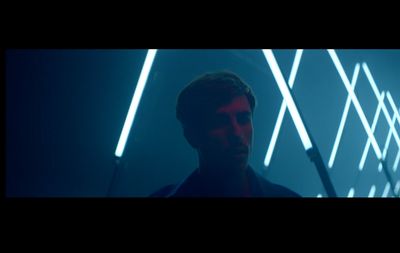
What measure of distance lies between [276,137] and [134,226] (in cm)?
104

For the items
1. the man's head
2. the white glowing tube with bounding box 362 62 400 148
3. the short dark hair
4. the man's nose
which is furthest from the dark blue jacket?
the white glowing tube with bounding box 362 62 400 148

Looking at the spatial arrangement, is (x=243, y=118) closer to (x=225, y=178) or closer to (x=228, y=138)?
(x=228, y=138)

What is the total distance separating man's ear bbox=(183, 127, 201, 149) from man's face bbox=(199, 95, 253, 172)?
0.10 ft

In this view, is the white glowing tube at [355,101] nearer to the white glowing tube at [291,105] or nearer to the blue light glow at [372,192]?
the blue light glow at [372,192]

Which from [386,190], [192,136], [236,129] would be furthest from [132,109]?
[386,190]

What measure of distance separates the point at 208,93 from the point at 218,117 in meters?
0.17

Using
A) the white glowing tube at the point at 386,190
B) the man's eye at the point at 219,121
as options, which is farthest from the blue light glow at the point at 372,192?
the man's eye at the point at 219,121

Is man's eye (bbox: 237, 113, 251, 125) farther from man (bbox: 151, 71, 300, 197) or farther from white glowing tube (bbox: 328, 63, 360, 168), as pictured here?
white glowing tube (bbox: 328, 63, 360, 168)

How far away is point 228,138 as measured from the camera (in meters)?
2.27

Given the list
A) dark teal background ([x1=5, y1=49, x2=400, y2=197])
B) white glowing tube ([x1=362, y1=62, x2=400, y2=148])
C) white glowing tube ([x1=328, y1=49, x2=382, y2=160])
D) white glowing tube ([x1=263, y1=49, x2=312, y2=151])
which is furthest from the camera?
white glowing tube ([x1=362, y1=62, x2=400, y2=148])

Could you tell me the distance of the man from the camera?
226 cm
